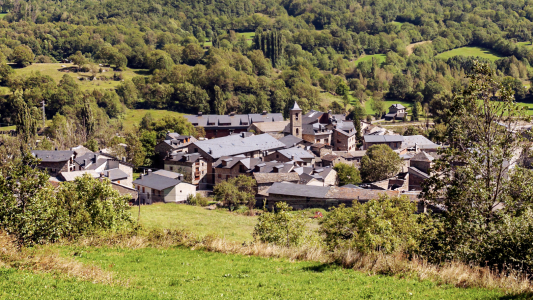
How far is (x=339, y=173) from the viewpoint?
52.3 metres

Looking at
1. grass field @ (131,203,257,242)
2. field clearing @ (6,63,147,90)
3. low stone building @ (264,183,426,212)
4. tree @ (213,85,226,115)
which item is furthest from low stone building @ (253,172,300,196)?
field clearing @ (6,63,147,90)

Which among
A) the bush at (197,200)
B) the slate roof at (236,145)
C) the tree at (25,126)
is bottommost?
the bush at (197,200)

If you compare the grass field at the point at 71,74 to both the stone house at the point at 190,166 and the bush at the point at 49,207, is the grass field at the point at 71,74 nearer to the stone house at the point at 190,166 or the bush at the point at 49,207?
the stone house at the point at 190,166

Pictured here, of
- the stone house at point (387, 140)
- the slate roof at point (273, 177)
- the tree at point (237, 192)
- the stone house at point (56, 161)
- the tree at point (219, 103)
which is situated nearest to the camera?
the tree at point (237, 192)

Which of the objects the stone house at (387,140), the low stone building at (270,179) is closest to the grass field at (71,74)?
the stone house at (387,140)

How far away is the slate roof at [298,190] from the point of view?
42844 millimetres

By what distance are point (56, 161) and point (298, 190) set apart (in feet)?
87.8

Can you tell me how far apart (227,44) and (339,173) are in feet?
373

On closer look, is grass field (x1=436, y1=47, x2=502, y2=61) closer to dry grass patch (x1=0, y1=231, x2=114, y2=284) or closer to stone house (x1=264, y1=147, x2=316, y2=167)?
stone house (x1=264, y1=147, x2=316, y2=167)

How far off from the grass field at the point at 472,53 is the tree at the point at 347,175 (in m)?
118

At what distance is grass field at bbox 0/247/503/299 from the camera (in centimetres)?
1118

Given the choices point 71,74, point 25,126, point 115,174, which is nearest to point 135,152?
point 115,174

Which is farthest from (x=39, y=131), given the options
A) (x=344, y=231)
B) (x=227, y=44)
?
(x=227, y=44)

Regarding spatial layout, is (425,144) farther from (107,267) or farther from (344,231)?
(107,267)
